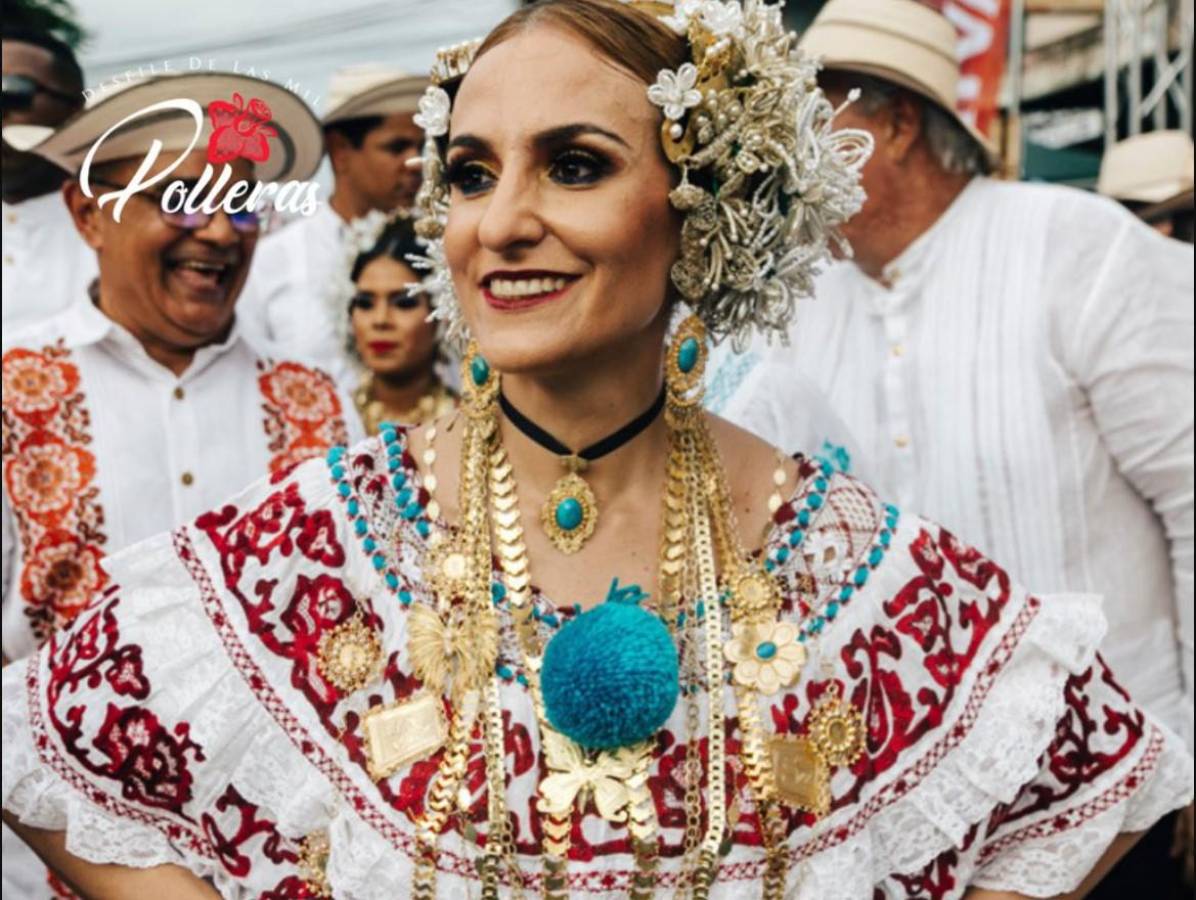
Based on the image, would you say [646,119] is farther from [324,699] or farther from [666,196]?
[324,699]

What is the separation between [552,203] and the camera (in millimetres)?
2035

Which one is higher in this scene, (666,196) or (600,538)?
(666,196)

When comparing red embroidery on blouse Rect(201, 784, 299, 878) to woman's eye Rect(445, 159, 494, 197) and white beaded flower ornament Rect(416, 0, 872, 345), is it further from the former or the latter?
woman's eye Rect(445, 159, 494, 197)

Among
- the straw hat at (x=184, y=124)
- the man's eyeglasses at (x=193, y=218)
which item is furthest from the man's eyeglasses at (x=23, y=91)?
the man's eyeglasses at (x=193, y=218)

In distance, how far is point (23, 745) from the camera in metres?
2.22

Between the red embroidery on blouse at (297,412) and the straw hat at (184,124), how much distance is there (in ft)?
2.00

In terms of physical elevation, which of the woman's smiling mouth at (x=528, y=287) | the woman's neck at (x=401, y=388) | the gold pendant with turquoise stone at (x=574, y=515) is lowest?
the woman's neck at (x=401, y=388)

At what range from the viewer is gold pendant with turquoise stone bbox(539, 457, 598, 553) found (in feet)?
7.20

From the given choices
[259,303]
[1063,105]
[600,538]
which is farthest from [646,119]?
[1063,105]

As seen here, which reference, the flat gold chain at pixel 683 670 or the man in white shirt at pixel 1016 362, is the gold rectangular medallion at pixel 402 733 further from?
the man in white shirt at pixel 1016 362

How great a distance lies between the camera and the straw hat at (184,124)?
260cm

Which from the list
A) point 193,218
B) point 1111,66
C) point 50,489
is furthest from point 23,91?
point 1111,66

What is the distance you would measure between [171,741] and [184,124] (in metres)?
1.21

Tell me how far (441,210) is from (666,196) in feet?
1.26
